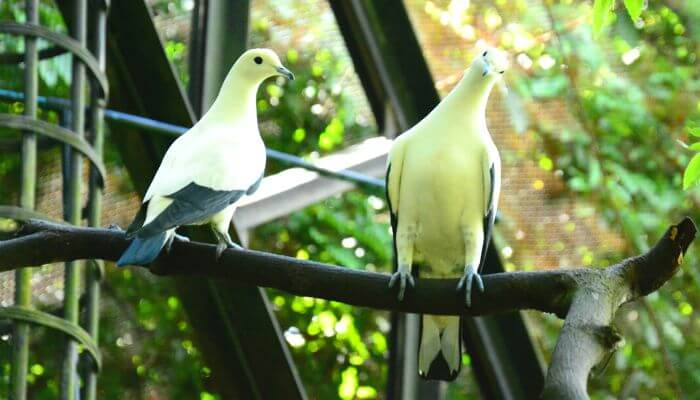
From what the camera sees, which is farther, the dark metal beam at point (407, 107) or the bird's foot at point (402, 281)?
the dark metal beam at point (407, 107)

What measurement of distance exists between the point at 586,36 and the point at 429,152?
243 cm

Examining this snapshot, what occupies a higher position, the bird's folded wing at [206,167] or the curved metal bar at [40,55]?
the curved metal bar at [40,55]

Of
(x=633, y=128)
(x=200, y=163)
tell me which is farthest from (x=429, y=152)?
(x=633, y=128)

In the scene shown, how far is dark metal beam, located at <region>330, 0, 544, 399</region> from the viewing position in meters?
4.89

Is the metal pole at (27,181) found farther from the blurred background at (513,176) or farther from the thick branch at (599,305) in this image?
the thick branch at (599,305)

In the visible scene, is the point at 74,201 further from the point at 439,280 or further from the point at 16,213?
the point at 439,280

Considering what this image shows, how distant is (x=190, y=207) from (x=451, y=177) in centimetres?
70

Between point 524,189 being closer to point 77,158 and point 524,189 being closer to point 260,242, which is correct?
point 260,242

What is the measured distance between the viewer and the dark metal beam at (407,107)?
4.89m

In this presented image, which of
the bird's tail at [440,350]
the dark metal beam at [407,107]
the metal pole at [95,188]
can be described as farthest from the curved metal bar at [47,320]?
the dark metal beam at [407,107]

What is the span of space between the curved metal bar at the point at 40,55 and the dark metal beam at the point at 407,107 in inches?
63.5

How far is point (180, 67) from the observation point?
4.54m

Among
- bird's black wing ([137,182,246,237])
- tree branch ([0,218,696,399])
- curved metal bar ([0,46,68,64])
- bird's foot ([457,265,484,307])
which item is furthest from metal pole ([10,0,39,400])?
bird's foot ([457,265,484,307])

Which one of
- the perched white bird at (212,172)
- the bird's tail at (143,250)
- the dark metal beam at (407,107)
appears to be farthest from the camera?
the dark metal beam at (407,107)
